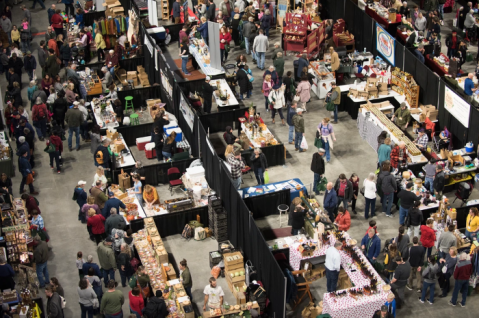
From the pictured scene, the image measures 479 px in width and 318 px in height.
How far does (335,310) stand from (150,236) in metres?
4.90

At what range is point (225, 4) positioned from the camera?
30.0 meters

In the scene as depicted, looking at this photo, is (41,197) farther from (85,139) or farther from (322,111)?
(322,111)

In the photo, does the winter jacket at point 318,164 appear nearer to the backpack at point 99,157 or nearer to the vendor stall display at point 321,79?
the vendor stall display at point 321,79

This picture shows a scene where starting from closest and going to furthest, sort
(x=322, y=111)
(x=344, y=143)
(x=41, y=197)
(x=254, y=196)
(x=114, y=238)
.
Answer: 1. (x=114, y=238)
2. (x=254, y=196)
3. (x=41, y=197)
4. (x=344, y=143)
5. (x=322, y=111)

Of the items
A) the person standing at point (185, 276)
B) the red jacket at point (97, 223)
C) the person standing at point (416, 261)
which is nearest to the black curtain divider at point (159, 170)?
the red jacket at point (97, 223)

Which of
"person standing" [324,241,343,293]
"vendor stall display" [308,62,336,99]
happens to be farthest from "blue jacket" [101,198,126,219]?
"vendor stall display" [308,62,336,99]

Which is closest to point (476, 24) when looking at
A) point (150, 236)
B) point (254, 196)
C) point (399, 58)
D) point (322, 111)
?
point (399, 58)

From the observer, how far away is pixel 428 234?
1769cm

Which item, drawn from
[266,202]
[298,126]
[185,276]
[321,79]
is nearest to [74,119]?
[298,126]

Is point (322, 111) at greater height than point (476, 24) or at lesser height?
lesser

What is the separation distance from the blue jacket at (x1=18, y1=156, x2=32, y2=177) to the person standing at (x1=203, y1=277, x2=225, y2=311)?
7.32 meters

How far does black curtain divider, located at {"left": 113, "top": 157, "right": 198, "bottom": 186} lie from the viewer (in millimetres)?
21438

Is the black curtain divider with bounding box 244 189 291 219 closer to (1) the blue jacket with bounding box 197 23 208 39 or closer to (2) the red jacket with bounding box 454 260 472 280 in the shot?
(2) the red jacket with bounding box 454 260 472 280

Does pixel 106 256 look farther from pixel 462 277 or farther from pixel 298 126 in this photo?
pixel 462 277
